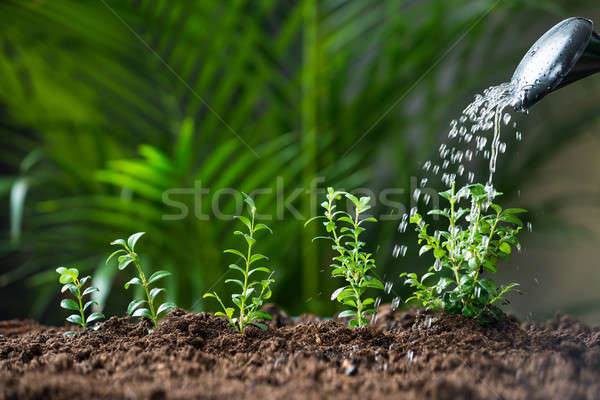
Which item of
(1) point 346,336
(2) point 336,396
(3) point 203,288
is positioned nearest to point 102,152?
(3) point 203,288

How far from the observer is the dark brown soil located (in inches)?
18.7

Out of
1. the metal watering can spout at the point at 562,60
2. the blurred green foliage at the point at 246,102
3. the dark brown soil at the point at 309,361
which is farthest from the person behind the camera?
the blurred green foliage at the point at 246,102

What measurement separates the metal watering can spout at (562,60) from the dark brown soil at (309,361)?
312 millimetres

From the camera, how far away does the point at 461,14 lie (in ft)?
4.40

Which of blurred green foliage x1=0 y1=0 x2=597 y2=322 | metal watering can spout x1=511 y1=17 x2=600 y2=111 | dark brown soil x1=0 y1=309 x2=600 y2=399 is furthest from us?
blurred green foliage x1=0 y1=0 x2=597 y2=322

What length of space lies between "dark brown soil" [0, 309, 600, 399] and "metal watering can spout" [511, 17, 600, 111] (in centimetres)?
31

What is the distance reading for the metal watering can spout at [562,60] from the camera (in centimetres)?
63

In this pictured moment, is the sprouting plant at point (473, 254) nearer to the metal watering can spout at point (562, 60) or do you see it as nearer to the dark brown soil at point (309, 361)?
the dark brown soil at point (309, 361)

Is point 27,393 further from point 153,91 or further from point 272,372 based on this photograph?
point 153,91

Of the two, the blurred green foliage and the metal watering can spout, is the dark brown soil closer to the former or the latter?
the metal watering can spout

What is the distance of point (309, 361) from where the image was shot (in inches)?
22.9

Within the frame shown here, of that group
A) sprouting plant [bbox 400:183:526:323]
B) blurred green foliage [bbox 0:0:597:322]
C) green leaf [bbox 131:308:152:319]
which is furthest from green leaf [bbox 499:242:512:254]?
blurred green foliage [bbox 0:0:597:322]

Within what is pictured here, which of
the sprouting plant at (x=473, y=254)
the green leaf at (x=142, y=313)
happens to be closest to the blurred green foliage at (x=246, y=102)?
the green leaf at (x=142, y=313)

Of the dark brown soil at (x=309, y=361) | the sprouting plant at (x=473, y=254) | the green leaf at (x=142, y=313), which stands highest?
the sprouting plant at (x=473, y=254)
